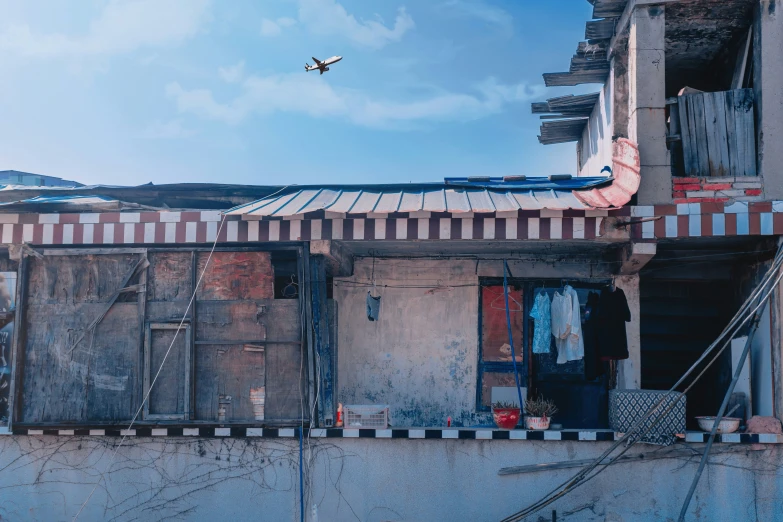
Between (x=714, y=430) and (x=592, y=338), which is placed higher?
(x=592, y=338)

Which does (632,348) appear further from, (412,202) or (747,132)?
(412,202)

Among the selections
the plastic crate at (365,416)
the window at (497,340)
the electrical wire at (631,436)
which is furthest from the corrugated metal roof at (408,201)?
the plastic crate at (365,416)

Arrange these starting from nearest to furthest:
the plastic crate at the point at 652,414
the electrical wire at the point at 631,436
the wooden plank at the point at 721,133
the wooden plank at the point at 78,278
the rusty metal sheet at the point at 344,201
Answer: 1. the electrical wire at the point at 631,436
2. the plastic crate at the point at 652,414
3. the rusty metal sheet at the point at 344,201
4. the wooden plank at the point at 78,278
5. the wooden plank at the point at 721,133

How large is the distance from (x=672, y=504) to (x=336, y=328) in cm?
512

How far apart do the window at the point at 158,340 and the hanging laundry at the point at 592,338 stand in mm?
4011

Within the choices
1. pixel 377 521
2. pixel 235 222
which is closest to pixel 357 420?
pixel 377 521

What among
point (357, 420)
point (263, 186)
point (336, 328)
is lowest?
point (357, 420)

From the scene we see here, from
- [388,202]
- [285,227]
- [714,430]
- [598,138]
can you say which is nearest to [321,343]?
[285,227]

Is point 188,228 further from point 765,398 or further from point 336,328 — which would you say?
point 765,398

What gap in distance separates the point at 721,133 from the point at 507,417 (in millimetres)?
4808

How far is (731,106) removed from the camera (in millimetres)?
10414

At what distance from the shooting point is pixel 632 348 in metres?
10.9

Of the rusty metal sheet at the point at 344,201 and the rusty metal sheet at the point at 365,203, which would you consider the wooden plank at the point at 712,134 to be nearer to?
the rusty metal sheet at the point at 365,203

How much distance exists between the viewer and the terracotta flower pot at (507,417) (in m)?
9.94
